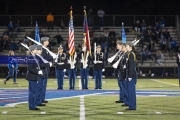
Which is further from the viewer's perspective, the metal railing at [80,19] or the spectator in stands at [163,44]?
the metal railing at [80,19]

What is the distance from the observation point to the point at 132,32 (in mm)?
42688

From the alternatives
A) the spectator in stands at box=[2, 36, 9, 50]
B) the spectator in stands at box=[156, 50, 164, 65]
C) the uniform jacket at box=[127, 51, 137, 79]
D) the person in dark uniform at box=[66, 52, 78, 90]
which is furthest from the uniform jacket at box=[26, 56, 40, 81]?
the spectator in stands at box=[2, 36, 9, 50]

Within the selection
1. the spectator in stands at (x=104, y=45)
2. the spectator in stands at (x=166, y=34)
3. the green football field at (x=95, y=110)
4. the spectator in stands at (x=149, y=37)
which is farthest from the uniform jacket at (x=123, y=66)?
the spectator in stands at (x=166, y=34)

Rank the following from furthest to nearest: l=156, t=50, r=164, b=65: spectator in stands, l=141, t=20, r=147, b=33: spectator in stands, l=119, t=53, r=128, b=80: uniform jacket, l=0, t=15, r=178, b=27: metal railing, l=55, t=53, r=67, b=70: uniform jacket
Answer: l=0, t=15, r=178, b=27: metal railing, l=141, t=20, r=147, b=33: spectator in stands, l=156, t=50, r=164, b=65: spectator in stands, l=55, t=53, r=67, b=70: uniform jacket, l=119, t=53, r=128, b=80: uniform jacket

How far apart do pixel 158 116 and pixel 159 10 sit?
39232mm

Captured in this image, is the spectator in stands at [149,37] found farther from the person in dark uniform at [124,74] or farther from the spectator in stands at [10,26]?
the person in dark uniform at [124,74]

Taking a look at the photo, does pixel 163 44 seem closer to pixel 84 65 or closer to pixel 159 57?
pixel 159 57

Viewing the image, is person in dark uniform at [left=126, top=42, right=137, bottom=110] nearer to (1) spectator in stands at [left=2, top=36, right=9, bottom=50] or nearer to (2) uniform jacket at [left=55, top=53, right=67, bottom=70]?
(2) uniform jacket at [left=55, top=53, right=67, bottom=70]

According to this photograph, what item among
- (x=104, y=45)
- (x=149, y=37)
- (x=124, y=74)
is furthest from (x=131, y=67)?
(x=149, y=37)

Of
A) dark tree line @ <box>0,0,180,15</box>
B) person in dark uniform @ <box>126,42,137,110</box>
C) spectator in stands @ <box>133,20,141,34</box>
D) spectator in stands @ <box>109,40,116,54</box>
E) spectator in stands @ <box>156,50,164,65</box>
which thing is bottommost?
person in dark uniform @ <box>126,42,137,110</box>

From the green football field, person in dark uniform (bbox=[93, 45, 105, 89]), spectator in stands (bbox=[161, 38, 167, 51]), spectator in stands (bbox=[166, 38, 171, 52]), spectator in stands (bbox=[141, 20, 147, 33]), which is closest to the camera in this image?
the green football field

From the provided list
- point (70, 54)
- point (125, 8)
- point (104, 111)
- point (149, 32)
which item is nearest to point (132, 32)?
point (149, 32)

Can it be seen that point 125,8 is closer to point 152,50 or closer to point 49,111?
point 152,50

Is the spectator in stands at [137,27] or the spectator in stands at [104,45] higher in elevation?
the spectator in stands at [137,27]
